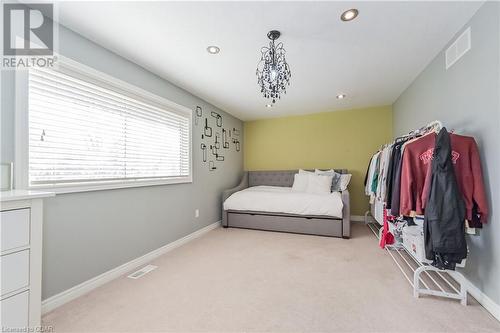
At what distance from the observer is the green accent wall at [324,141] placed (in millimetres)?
4098

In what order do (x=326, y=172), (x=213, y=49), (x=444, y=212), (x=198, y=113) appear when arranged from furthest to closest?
1. (x=326, y=172)
2. (x=198, y=113)
3. (x=213, y=49)
4. (x=444, y=212)

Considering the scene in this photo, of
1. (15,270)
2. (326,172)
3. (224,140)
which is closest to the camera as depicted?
(15,270)

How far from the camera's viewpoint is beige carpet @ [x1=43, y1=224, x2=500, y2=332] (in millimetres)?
1355

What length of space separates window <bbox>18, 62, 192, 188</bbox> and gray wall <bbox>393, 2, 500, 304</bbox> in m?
3.02

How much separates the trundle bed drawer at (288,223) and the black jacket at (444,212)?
174 cm

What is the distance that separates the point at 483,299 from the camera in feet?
5.00

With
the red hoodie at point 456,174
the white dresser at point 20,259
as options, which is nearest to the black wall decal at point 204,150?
the white dresser at point 20,259

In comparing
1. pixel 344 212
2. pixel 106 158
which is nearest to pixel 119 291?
pixel 106 158

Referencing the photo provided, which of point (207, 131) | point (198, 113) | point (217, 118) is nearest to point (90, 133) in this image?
point (198, 113)

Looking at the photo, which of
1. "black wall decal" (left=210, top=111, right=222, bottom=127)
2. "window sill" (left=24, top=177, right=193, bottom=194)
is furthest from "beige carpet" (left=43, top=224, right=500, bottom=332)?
"black wall decal" (left=210, top=111, right=222, bottom=127)

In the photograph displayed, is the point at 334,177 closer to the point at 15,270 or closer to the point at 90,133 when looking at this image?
the point at 90,133

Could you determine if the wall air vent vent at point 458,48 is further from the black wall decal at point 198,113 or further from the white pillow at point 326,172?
the black wall decal at point 198,113

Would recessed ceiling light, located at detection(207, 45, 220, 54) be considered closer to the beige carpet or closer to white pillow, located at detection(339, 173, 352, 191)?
the beige carpet

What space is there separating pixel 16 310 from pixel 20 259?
0.27m
